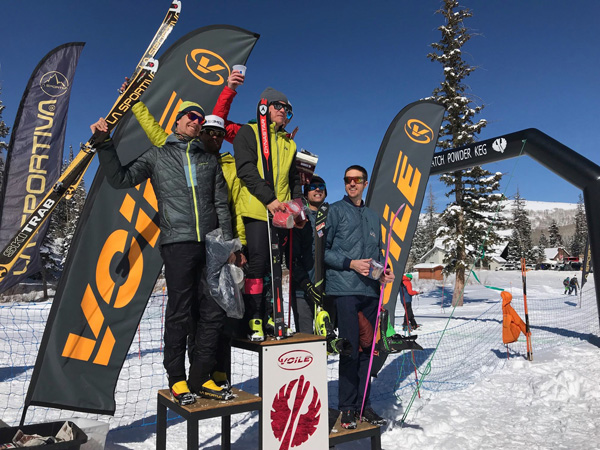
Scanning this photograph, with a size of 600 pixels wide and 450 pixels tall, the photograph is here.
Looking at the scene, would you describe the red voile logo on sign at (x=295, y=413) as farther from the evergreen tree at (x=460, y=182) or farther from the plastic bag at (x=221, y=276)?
the evergreen tree at (x=460, y=182)

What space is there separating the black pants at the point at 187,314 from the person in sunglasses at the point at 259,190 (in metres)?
0.35

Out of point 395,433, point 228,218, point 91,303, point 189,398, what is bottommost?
point 395,433

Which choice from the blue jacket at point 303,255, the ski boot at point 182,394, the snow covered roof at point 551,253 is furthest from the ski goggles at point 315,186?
the snow covered roof at point 551,253

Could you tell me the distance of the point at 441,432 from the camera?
462 cm

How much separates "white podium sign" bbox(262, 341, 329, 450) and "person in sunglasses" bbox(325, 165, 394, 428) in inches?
12.5

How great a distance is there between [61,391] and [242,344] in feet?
5.62

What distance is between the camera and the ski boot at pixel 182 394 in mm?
2744

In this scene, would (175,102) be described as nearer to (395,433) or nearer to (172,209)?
(172,209)

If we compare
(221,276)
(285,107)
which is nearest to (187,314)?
(221,276)

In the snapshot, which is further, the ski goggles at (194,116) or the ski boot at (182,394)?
the ski goggles at (194,116)

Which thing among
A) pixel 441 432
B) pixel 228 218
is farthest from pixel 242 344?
pixel 441 432

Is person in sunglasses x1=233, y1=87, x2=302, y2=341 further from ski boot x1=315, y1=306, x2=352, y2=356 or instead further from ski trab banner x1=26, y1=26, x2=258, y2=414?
ski trab banner x1=26, y1=26, x2=258, y2=414

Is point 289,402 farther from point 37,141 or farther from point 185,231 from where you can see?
point 37,141

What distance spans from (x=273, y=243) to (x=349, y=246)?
2.59ft
